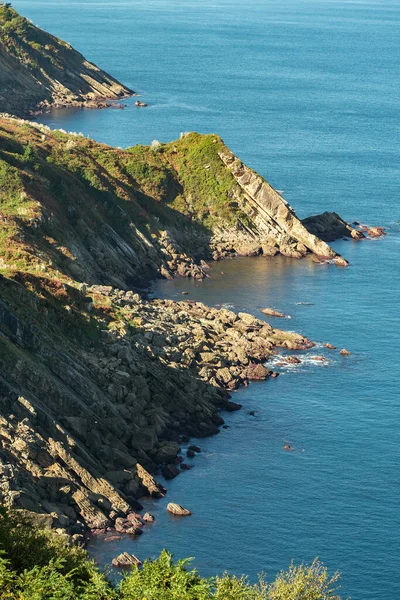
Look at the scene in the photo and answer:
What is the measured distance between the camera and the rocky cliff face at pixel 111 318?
91.8 meters

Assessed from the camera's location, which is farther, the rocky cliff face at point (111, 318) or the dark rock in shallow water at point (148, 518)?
the rocky cliff face at point (111, 318)

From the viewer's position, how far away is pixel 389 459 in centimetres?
10338

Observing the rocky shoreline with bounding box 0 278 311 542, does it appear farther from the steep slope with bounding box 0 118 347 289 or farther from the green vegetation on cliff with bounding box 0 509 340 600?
the green vegetation on cliff with bounding box 0 509 340 600

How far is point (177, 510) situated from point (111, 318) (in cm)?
3095

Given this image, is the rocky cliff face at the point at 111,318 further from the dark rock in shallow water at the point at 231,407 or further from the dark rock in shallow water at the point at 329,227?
the dark rock in shallow water at the point at 329,227

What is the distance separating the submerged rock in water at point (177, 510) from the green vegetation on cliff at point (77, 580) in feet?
79.5

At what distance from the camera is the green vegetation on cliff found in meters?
56.8

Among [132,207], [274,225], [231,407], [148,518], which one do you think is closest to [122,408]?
[231,407]

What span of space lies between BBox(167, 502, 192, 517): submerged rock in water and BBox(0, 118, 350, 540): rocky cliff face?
9.97 ft

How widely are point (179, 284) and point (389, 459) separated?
176 feet

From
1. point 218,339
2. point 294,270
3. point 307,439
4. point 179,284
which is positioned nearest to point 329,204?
point 294,270

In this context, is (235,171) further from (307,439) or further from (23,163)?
(307,439)

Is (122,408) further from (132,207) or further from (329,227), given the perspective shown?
(329,227)

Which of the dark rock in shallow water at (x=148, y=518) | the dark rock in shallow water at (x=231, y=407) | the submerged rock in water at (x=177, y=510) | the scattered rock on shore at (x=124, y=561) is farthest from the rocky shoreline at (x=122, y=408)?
the scattered rock on shore at (x=124, y=561)
